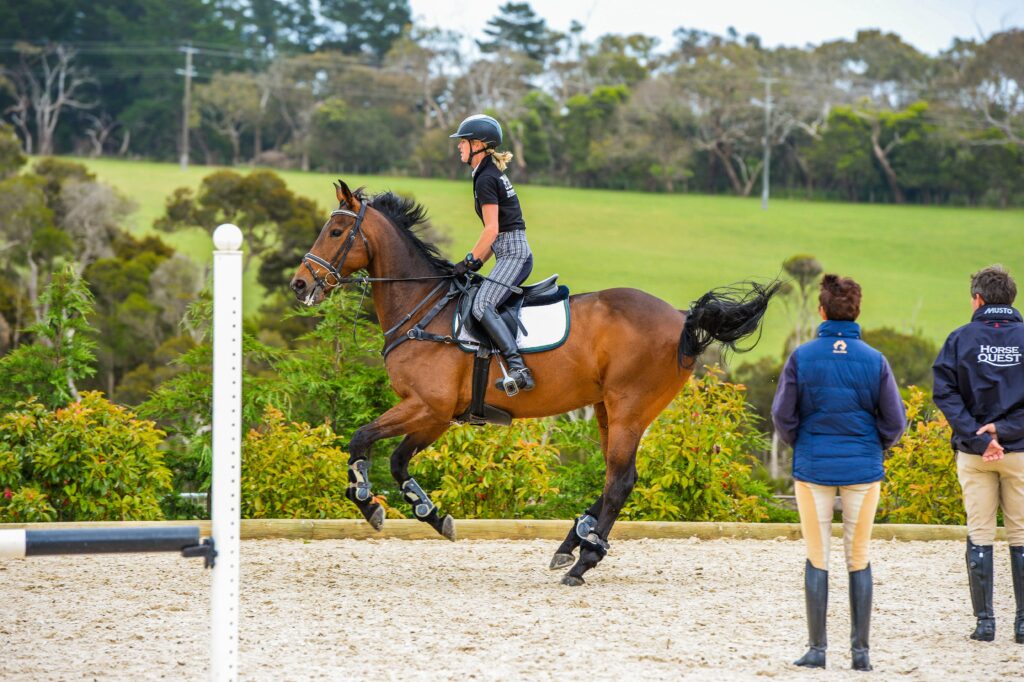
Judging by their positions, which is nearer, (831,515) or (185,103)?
(831,515)

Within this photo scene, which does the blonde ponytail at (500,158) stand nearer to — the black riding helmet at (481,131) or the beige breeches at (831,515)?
the black riding helmet at (481,131)

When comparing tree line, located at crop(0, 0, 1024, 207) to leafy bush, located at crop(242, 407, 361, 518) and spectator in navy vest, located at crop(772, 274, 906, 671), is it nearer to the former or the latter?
leafy bush, located at crop(242, 407, 361, 518)

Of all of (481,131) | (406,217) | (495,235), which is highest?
(481,131)

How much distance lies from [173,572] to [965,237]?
48635 mm

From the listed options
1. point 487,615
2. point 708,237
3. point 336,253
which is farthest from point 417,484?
point 708,237

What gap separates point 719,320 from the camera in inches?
305

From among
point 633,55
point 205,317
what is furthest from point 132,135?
point 205,317

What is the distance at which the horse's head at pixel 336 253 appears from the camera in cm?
778

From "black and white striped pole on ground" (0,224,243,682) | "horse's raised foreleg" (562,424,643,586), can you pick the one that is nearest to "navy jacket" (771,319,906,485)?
"horse's raised foreleg" (562,424,643,586)

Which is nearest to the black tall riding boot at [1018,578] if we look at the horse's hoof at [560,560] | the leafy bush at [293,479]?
the horse's hoof at [560,560]

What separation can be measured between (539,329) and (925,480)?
4003 millimetres

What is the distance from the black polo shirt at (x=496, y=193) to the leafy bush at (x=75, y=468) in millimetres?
3552

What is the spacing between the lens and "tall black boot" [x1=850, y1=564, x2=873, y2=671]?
5.63 meters

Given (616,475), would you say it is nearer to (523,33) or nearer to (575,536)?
(575,536)
